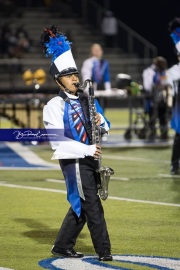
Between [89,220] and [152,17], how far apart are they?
87.2ft

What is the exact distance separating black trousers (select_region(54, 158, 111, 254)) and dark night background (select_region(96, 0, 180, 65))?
25.5m

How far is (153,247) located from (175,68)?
249 inches

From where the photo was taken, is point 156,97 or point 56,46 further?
point 156,97

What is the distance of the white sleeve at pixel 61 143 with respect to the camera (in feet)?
28.9

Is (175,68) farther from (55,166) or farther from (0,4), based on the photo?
(0,4)

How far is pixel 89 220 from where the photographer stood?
8906 millimetres

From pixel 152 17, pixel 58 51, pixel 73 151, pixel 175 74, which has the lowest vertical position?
pixel 73 151

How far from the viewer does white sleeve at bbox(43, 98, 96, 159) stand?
8820mm

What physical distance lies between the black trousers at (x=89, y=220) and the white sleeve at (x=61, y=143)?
0.55ft

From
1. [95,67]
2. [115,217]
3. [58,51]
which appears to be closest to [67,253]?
[58,51]

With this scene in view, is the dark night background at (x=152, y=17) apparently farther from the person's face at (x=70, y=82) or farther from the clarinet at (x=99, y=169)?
the clarinet at (x=99, y=169)

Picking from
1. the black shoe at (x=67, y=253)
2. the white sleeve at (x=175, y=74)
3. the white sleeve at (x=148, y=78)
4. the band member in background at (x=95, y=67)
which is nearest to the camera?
the black shoe at (x=67, y=253)

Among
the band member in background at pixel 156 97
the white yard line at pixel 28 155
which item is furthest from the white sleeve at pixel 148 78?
the white yard line at pixel 28 155

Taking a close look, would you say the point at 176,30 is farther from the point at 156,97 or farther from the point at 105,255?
the point at 156,97
